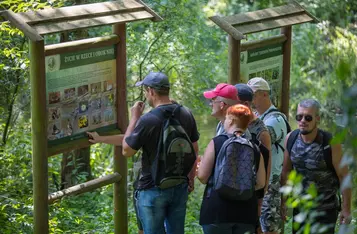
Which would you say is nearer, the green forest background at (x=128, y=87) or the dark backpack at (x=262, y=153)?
the dark backpack at (x=262, y=153)

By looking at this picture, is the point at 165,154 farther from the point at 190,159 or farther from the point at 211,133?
the point at 211,133

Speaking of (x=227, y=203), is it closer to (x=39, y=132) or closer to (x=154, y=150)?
(x=154, y=150)

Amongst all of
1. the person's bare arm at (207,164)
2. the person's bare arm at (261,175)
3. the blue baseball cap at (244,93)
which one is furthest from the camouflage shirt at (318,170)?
the person's bare arm at (207,164)

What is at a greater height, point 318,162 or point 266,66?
point 266,66

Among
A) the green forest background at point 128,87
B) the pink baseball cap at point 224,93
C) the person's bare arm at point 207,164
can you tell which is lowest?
the green forest background at point 128,87

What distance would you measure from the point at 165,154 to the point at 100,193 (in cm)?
388

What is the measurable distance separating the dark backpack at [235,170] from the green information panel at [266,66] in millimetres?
1808

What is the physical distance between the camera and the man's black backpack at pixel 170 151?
4.76 meters

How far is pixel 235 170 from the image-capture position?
4473mm

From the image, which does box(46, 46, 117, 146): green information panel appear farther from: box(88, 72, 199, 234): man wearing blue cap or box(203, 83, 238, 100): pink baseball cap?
box(203, 83, 238, 100): pink baseball cap

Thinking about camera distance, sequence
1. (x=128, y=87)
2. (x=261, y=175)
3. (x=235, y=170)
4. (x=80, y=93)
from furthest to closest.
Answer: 1. (x=128, y=87)
2. (x=80, y=93)
3. (x=261, y=175)
4. (x=235, y=170)

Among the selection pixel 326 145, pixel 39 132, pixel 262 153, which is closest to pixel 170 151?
→ pixel 262 153

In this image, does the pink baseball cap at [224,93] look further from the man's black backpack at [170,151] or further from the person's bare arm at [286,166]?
the person's bare arm at [286,166]

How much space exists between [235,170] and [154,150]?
0.63 metres
